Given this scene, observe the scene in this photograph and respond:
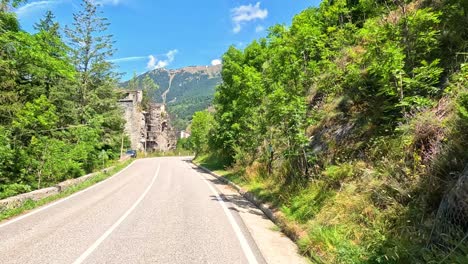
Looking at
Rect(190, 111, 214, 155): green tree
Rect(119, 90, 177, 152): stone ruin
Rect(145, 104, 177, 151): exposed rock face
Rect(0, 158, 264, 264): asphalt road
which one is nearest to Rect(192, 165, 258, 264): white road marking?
Rect(0, 158, 264, 264): asphalt road

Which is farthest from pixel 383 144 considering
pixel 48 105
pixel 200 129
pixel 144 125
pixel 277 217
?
pixel 144 125

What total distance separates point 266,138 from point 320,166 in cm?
910

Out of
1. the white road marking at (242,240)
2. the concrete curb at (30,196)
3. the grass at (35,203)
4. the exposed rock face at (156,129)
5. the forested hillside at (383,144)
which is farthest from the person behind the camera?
the exposed rock face at (156,129)

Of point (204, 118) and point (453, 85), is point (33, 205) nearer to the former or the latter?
point (453, 85)

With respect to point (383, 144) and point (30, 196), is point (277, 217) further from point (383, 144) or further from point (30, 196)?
point (30, 196)

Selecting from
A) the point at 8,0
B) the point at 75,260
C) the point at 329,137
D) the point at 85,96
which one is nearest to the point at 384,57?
the point at 329,137

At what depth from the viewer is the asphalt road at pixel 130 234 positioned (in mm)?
5957

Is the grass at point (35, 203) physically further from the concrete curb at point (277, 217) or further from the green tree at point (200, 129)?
the green tree at point (200, 129)

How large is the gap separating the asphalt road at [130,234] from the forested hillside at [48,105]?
5.04 meters

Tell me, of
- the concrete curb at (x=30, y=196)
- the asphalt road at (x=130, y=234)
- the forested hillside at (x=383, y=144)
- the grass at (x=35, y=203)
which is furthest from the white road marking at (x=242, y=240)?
the concrete curb at (x=30, y=196)

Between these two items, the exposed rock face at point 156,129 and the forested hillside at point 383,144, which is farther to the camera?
the exposed rock face at point 156,129

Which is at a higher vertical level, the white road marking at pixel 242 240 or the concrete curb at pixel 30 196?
the concrete curb at pixel 30 196

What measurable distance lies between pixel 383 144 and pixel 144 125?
83.4 m

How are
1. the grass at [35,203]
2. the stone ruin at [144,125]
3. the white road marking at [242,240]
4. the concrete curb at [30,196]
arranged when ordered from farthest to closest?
the stone ruin at [144,125], the concrete curb at [30,196], the grass at [35,203], the white road marking at [242,240]
